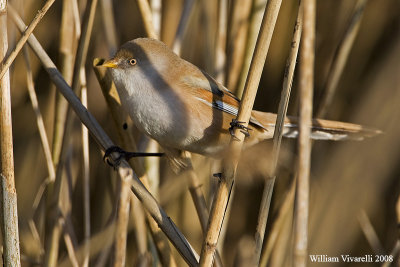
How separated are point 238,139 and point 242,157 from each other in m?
0.40

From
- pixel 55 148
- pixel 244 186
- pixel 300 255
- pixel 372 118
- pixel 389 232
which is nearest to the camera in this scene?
pixel 300 255

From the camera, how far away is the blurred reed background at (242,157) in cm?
240

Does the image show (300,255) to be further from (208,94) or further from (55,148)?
(55,148)

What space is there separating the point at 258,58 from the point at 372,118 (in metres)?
1.32

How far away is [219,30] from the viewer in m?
2.58

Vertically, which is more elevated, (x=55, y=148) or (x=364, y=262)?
(x=55, y=148)

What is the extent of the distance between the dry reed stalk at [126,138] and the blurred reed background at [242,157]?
0.04 meters

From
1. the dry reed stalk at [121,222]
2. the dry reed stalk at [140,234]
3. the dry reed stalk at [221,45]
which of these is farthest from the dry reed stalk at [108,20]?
the dry reed stalk at [121,222]

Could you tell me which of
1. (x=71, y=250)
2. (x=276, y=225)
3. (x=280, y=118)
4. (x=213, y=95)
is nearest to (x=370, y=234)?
(x=276, y=225)

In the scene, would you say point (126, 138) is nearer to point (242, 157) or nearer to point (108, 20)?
point (242, 157)

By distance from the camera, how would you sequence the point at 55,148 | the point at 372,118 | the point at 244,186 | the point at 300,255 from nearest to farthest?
the point at 300,255 → the point at 55,148 → the point at 372,118 → the point at 244,186

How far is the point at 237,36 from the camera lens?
2.53m

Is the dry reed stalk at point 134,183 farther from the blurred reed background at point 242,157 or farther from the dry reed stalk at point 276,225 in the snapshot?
the dry reed stalk at point 276,225

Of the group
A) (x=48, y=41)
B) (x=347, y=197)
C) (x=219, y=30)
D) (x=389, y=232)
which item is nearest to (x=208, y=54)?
(x=219, y=30)
